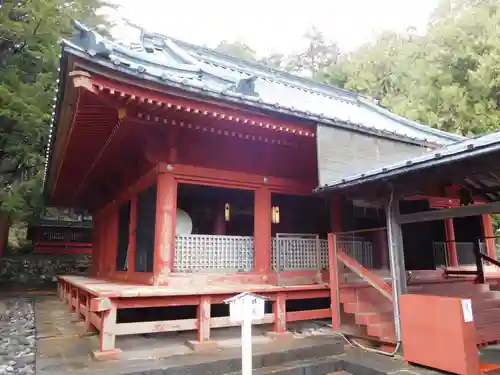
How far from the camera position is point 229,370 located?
212 inches

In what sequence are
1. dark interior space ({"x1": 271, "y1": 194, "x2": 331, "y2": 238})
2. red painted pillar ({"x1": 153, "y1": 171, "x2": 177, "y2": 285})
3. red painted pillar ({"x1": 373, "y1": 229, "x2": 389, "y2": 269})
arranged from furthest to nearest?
dark interior space ({"x1": 271, "y1": 194, "x2": 331, "y2": 238})
red painted pillar ({"x1": 373, "y1": 229, "x2": 389, "y2": 269})
red painted pillar ({"x1": 153, "y1": 171, "x2": 177, "y2": 285})

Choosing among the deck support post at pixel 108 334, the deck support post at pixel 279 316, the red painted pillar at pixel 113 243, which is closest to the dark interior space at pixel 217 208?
the red painted pillar at pixel 113 243

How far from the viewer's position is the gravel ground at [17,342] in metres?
5.16

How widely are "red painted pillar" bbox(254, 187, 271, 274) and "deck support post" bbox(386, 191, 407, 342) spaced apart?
8.99ft

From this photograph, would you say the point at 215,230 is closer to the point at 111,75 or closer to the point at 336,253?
the point at 336,253

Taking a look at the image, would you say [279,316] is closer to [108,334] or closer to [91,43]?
[108,334]

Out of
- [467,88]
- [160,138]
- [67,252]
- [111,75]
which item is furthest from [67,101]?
[67,252]

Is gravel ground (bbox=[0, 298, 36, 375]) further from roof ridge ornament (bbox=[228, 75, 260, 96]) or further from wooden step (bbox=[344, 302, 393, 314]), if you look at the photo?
roof ridge ornament (bbox=[228, 75, 260, 96])

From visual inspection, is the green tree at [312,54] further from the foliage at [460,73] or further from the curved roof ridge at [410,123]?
the curved roof ridge at [410,123]

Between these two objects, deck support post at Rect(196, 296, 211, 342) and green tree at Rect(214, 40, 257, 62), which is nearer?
deck support post at Rect(196, 296, 211, 342)

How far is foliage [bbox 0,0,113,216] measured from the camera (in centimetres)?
1424

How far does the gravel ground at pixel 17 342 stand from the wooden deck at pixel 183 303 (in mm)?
958

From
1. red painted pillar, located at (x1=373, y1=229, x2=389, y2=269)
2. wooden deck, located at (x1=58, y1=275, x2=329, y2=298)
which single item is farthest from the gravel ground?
red painted pillar, located at (x1=373, y1=229, x2=389, y2=269)

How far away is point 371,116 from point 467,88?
7353mm
